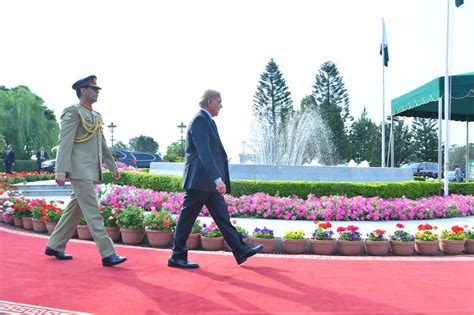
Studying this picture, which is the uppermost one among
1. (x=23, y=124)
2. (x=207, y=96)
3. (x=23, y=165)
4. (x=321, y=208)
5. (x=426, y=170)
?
(x=23, y=124)

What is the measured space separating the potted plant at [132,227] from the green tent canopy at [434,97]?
9.66m

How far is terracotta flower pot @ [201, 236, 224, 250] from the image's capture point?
4980 mm

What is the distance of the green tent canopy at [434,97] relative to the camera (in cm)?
1162

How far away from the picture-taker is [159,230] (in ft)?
16.9

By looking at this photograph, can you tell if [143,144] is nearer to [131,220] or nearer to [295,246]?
[131,220]

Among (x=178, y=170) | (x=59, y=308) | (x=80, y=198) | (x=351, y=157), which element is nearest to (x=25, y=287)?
(x=59, y=308)

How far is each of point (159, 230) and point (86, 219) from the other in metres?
1.31

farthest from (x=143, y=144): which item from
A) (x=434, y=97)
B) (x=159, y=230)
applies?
(x=159, y=230)

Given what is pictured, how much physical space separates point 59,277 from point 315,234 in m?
2.98

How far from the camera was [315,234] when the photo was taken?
511 centimetres

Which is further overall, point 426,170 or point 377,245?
point 426,170

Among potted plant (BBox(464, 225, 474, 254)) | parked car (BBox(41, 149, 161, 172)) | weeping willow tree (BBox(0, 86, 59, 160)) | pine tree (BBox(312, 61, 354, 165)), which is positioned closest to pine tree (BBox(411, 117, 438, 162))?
pine tree (BBox(312, 61, 354, 165))

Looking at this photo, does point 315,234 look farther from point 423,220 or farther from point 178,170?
point 178,170

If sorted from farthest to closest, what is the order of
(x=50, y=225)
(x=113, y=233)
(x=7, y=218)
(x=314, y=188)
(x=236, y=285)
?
(x=314, y=188) → (x=7, y=218) → (x=50, y=225) → (x=113, y=233) → (x=236, y=285)
